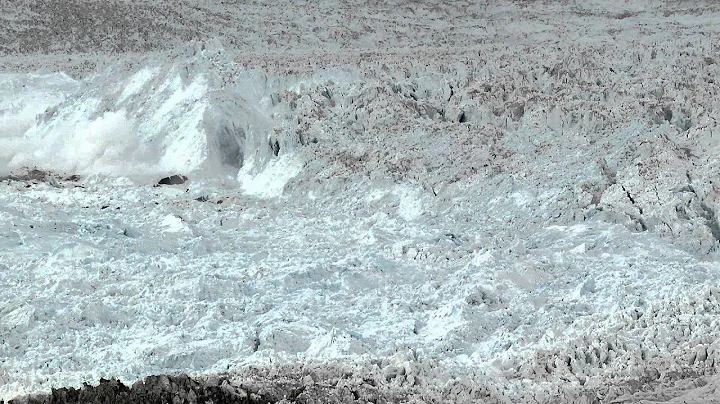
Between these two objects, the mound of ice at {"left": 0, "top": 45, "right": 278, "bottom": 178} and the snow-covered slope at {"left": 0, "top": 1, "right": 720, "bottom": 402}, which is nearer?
the snow-covered slope at {"left": 0, "top": 1, "right": 720, "bottom": 402}

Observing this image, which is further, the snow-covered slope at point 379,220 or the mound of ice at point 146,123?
the mound of ice at point 146,123

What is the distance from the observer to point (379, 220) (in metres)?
15.2

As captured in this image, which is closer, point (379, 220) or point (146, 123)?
point (379, 220)

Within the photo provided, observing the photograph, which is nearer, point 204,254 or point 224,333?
point 224,333

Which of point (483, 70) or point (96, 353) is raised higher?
point (483, 70)

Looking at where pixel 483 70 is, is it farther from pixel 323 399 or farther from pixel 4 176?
pixel 323 399

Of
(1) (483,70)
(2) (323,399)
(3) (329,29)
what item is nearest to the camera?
(2) (323,399)

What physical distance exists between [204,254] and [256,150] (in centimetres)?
456

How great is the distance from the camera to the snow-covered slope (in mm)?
10758

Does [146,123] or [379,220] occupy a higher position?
[146,123]

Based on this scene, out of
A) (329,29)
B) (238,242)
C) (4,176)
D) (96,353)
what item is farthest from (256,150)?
(329,29)

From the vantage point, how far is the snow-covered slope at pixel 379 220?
10758 millimetres

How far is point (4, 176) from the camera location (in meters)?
18.2

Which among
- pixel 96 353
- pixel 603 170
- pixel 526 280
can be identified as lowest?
pixel 96 353
